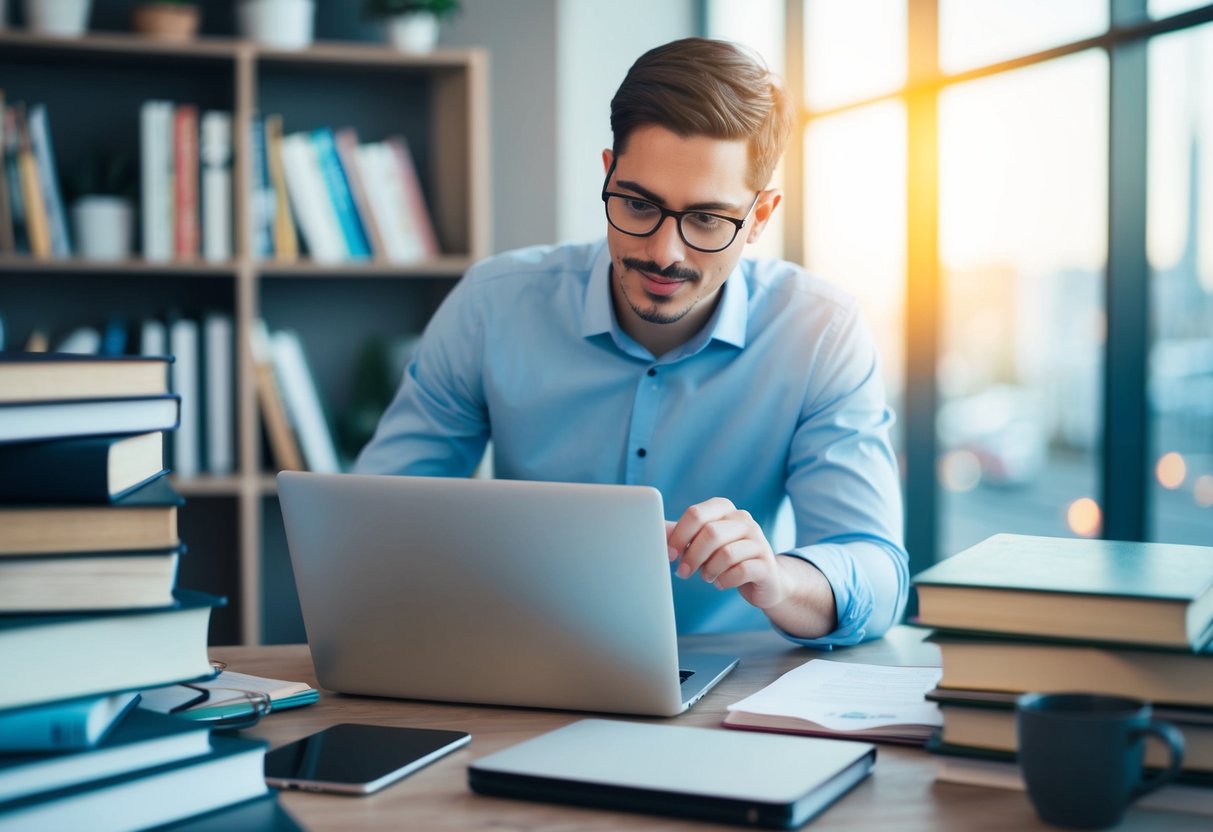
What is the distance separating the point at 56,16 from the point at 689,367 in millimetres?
1903

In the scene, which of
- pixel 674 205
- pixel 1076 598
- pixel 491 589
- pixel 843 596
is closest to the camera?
pixel 1076 598

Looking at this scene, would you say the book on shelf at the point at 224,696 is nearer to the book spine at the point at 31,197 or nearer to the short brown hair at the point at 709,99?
the short brown hair at the point at 709,99

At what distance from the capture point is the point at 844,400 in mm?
1736

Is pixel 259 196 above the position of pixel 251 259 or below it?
above

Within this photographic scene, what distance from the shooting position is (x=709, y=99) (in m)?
1.61

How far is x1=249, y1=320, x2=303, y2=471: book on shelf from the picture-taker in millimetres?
2906

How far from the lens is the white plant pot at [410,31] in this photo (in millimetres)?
2994

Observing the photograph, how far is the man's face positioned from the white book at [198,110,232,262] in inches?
58.5

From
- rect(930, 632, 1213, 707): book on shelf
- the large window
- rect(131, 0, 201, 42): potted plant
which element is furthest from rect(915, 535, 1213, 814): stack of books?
rect(131, 0, 201, 42): potted plant

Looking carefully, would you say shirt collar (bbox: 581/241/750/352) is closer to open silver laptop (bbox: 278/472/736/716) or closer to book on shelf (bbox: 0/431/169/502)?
open silver laptop (bbox: 278/472/736/716)

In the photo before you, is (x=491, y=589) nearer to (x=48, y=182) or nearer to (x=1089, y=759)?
(x=1089, y=759)

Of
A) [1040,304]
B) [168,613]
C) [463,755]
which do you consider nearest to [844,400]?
[463,755]

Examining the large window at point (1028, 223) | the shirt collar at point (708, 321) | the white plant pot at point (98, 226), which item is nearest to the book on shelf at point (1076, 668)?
the shirt collar at point (708, 321)

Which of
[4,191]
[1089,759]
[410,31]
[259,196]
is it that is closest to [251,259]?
[259,196]
